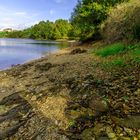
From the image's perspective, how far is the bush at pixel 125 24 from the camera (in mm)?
18531

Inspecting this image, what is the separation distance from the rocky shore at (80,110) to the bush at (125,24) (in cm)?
766

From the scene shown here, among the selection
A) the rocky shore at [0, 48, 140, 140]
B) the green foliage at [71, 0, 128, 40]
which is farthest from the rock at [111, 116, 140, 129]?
the green foliage at [71, 0, 128, 40]

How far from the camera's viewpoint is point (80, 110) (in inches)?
330

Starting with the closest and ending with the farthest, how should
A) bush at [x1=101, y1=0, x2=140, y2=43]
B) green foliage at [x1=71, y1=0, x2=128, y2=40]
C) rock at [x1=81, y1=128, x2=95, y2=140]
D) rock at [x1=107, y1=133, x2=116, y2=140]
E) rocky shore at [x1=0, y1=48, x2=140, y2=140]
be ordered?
rock at [x1=107, y1=133, x2=116, y2=140], rock at [x1=81, y1=128, x2=95, y2=140], rocky shore at [x1=0, y1=48, x2=140, y2=140], bush at [x1=101, y1=0, x2=140, y2=43], green foliage at [x1=71, y1=0, x2=128, y2=40]

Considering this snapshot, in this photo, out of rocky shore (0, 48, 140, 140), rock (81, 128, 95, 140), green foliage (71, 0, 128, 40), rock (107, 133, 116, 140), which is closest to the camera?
rock (107, 133, 116, 140)

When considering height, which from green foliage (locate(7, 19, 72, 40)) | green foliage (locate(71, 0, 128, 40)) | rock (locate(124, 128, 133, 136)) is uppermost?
rock (locate(124, 128, 133, 136))

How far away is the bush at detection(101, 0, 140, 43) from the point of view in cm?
1853

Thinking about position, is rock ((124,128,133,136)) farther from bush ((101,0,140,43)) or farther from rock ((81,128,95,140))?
bush ((101,0,140,43))

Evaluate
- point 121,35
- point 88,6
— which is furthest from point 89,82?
point 88,6

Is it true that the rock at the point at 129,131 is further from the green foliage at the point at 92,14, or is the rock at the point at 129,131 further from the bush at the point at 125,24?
the green foliage at the point at 92,14

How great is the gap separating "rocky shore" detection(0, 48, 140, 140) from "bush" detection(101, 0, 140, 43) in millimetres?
7659

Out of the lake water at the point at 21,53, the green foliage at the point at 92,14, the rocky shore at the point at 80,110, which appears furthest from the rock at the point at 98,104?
the green foliage at the point at 92,14

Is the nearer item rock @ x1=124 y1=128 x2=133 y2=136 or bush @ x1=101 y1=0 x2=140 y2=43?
rock @ x1=124 y1=128 x2=133 y2=136

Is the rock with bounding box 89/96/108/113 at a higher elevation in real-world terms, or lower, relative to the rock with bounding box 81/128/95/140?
higher
